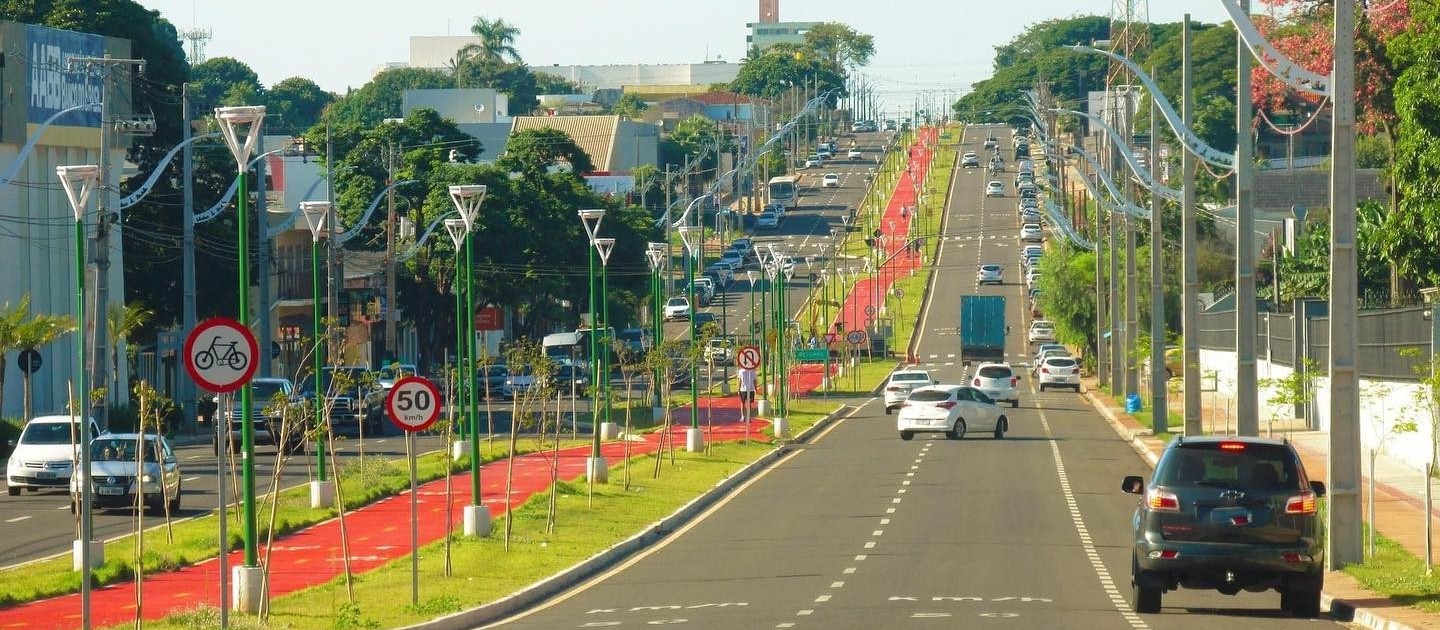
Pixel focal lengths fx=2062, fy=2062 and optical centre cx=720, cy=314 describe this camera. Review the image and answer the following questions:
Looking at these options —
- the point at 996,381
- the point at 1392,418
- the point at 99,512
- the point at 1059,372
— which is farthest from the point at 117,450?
the point at 1059,372

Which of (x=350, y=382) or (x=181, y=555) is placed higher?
(x=350, y=382)

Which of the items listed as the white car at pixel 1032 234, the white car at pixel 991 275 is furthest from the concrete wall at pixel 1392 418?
the white car at pixel 1032 234

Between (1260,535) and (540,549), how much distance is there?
10808 millimetres

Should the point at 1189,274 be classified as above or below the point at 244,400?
above

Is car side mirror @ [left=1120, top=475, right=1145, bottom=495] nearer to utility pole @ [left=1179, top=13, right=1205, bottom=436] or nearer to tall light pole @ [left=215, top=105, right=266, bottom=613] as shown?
tall light pole @ [left=215, top=105, right=266, bottom=613]

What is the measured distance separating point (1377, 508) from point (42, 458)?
23.7 meters

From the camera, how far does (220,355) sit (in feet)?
55.0

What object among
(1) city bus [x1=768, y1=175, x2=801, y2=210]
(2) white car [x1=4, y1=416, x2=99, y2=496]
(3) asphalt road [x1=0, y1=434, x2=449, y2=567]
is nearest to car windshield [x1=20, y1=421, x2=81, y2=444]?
(2) white car [x1=4, y1=416, x2=99, y2=496]

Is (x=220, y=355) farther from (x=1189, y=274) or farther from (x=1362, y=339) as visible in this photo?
(x=1362, y=339)

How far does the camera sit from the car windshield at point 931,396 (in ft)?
175

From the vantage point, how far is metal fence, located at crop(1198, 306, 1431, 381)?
38594mm

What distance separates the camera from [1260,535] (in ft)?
62.4

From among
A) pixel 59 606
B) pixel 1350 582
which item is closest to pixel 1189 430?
pixel 1350 582

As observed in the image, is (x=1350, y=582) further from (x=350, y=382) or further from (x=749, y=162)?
(x=749, y=162)
